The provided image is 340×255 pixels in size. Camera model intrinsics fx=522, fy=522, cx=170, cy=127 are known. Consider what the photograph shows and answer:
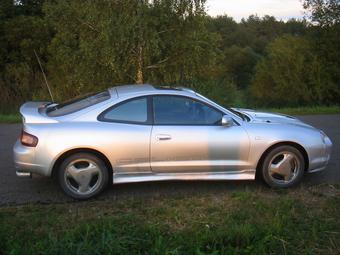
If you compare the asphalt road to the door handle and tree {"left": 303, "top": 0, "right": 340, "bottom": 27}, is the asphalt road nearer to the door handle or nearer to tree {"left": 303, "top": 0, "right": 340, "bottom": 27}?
the door handle

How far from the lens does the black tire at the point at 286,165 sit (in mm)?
6898

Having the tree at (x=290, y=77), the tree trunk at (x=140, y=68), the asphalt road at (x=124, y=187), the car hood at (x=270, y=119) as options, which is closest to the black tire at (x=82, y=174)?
the asphalt road at (x=124, y=187)

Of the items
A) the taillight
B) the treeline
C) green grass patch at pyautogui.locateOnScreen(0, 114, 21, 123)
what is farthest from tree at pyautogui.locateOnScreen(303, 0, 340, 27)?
the taillight

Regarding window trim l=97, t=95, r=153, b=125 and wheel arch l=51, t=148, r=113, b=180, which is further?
window trim l=97, t=95, r=153, b=125

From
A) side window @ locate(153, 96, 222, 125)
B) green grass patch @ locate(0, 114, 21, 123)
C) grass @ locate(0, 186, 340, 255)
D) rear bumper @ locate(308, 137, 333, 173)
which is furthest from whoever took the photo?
green grass patch @ locate(0, 114, 21, 123)

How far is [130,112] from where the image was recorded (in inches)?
266

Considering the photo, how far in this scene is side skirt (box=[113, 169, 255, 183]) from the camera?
21.9 ft

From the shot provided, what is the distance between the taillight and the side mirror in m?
2.36

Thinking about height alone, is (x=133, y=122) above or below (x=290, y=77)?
above

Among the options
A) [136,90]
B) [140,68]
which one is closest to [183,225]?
[136,90]

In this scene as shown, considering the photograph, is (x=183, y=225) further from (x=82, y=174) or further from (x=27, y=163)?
(x=27, y=163)

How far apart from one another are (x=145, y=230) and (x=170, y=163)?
1699mm

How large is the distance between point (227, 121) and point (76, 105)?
79.8 inches

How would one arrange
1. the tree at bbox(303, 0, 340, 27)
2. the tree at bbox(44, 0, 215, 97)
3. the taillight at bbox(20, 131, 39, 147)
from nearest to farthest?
the taillight at bbox(20, 131, 39, 147), the tree at bbox(44, 0, 215, 97), the tree at bbox(303, 0, 340, 27)
